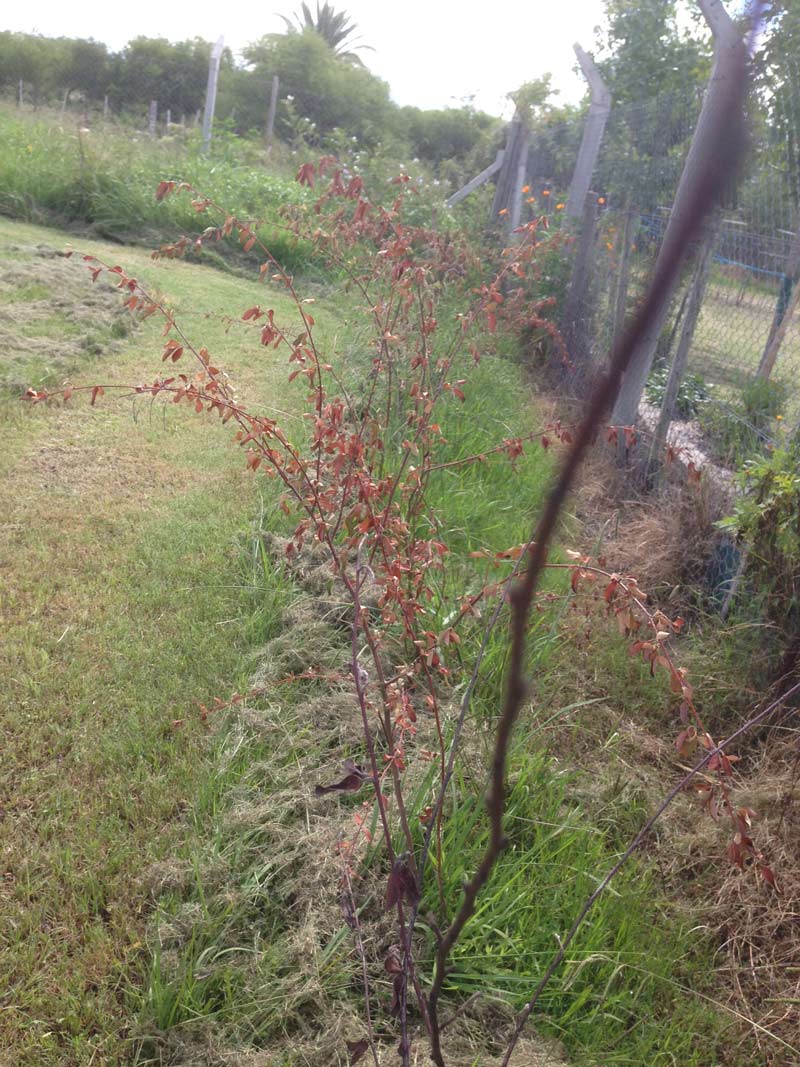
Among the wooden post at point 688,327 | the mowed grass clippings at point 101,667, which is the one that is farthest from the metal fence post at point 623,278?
the mowed grass clippings at point 101,667

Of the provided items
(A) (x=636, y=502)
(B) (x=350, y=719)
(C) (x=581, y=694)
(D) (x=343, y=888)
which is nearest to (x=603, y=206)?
(A) (x=636, y=502)

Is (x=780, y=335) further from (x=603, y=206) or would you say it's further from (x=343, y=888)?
(x=343, y=888)

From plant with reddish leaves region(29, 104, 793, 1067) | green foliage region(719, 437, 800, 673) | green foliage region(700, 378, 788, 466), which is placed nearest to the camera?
plant with reddish leaves region(29, 104, 793, 1067)

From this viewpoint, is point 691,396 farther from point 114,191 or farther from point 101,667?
point 114,191

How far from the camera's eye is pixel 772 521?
2.92 m

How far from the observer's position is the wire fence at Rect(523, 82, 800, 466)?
4.17 m

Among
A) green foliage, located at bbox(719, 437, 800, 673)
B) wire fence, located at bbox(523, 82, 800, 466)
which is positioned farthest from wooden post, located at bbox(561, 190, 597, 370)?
green foliage, located at bbox(719, 437, 800, 673)

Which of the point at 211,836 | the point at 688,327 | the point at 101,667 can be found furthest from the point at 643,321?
the point at 688,327

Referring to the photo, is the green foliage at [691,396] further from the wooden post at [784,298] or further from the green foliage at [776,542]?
the green foliage at [776,542]

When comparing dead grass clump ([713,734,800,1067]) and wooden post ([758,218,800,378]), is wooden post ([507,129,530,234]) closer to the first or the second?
wooden post ([758,218,800,378])

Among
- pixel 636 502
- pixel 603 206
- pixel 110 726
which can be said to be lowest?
pixel 110 726

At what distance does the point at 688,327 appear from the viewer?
4074 millimetres

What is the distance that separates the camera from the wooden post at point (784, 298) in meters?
4.12

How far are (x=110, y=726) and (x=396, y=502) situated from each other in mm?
1250
